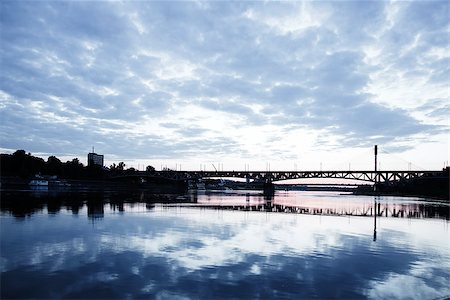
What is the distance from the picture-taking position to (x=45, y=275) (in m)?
15.6

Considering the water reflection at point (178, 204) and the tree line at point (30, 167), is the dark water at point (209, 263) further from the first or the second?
the tree line at point (30, 167)

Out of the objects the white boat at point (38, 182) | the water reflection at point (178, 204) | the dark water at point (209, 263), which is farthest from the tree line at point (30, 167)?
the dark water at point (209, 263)

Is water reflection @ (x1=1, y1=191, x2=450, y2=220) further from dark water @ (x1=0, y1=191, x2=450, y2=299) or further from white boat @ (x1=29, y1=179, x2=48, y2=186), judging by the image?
white boat @ (x1=29, y1=179, x2=48, y2=186)

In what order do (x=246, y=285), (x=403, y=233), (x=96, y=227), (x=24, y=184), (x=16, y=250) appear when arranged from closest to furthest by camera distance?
1. (x=246, y=285)
2. (x=16, y=250)
3. (x=96, y=227)
4. (x=403, y=233)
5. (x=24, y=184)

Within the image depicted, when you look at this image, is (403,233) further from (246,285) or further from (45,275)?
(45,275)

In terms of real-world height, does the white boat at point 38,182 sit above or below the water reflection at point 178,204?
above

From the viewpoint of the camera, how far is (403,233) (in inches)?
1420

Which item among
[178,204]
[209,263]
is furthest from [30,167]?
[209,263]

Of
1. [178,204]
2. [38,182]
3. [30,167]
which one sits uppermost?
[30,167]

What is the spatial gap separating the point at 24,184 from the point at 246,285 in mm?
136709

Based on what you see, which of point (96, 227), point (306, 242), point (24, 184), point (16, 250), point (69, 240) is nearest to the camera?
point (16, 250)

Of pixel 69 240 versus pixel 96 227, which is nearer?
pixel 69 240

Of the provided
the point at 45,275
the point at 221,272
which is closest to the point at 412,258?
the point at 221,272

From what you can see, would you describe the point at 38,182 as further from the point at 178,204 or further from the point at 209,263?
the point at 209,263
